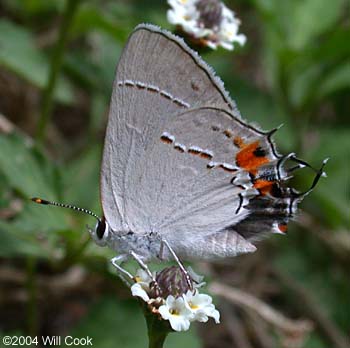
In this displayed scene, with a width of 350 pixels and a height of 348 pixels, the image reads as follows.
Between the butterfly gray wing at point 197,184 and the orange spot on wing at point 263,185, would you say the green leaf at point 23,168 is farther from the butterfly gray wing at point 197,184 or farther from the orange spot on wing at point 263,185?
the orange spot on wing at point 263,185

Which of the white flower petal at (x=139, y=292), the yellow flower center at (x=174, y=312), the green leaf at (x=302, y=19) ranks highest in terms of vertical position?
the green leaf at (x=302, y=19)

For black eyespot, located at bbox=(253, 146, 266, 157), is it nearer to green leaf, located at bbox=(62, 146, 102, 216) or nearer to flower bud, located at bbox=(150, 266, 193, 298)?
flower bud, located at bbox=(150, 266, 193, 298)

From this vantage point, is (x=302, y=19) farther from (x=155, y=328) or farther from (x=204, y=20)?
(x=155, y=328)

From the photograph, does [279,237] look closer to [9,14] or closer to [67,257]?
[67,257]

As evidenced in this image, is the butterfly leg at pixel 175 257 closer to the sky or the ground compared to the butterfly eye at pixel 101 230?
closer to the sky

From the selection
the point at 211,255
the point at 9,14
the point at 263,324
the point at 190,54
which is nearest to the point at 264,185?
the point at 211,255

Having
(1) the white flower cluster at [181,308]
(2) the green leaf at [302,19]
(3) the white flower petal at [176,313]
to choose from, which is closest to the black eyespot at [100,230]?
(1) the white flower cluster at [181,308]
